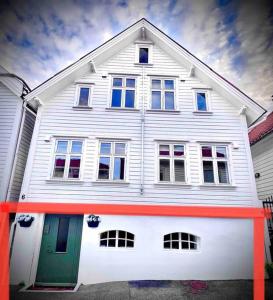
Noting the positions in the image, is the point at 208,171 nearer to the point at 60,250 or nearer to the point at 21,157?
the point at 60,250

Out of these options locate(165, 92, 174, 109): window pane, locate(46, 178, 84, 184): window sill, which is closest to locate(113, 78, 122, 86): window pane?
locate(165, 92, 174, 109): window pane

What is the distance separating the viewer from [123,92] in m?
9.65

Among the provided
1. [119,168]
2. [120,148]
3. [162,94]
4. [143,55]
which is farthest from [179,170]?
[143,55]

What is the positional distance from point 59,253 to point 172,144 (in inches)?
253

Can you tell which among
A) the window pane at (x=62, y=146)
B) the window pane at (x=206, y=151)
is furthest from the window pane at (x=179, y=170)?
the window pane at (x=62, y=146)

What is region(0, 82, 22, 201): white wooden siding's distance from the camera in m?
8.10

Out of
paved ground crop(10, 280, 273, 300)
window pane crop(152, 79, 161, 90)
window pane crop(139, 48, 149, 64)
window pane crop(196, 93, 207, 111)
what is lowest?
paved ground crop(10, 280, 273, 300)

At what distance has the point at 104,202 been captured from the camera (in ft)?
25.7

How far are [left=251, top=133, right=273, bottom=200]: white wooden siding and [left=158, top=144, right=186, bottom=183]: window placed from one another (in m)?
4.98

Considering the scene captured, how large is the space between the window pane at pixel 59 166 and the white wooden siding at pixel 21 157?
179cm

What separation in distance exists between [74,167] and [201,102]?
6770mm

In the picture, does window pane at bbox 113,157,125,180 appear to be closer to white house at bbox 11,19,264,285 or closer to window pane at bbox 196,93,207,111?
white house at bbox 11,19,264,285

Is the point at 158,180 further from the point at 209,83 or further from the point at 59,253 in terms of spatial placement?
the point at 209,83

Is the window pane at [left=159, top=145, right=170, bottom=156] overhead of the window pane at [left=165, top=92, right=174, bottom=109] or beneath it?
beneath
